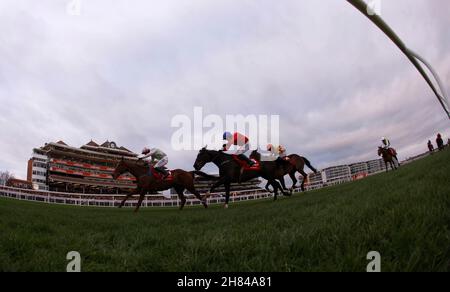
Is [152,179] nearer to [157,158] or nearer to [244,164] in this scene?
[157,158]

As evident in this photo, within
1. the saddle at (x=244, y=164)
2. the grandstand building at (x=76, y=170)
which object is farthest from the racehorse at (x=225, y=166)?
the grandstand building at (x=76, y=170)

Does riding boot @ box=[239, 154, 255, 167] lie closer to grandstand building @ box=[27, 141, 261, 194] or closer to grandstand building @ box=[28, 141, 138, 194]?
grandstand building @ box=[27, 141, 261, 194]

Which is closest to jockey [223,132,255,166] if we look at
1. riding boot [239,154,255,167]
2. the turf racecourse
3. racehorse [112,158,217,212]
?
riding boot [239,154,255,167]

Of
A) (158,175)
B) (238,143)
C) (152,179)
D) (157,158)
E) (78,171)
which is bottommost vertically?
(152,179)

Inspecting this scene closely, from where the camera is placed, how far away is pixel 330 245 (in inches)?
80.5

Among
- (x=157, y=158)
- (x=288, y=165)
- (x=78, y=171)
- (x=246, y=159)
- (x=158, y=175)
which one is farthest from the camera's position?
(x=78, y=171)

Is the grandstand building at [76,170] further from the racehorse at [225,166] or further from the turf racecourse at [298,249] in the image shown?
the turf racecourse at [298,249]

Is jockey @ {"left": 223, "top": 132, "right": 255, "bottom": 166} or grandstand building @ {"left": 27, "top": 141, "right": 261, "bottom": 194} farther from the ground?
grandstand building @ {"left": 27, "top": 141, "right": 261, "bottom": 194}

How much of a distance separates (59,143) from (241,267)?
75821 mm

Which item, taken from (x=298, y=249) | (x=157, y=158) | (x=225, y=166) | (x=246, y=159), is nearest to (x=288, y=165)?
(x=246, y=159)

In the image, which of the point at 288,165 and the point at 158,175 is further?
the point at 288,165

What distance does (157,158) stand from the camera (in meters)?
12.7

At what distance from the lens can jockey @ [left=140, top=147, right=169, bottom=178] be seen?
37.8 ft
